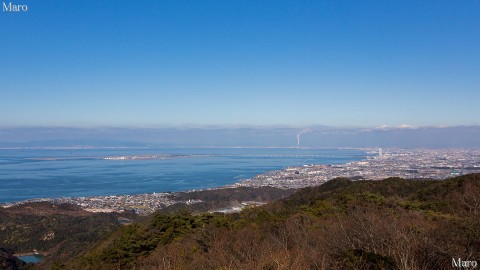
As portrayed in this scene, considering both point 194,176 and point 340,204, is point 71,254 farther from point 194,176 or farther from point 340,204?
point 194,176

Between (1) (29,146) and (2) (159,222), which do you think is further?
(1) (29,146)

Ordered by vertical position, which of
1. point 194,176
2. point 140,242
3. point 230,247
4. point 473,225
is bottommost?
point 194,176

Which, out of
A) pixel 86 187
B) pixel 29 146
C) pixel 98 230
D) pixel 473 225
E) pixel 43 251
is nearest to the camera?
pixel 473 225

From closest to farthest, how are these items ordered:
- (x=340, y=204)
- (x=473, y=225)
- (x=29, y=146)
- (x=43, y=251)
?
(x=473, y=225) < (x=340, y=204) < (x=43, y=251) < (x=29, y=146)

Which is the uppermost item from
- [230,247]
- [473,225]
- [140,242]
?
[473,225]

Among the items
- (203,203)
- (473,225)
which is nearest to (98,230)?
(203,203)

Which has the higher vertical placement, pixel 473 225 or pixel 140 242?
pixel 473 225

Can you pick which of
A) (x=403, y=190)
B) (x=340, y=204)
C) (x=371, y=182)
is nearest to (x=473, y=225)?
(x=340, y=204)

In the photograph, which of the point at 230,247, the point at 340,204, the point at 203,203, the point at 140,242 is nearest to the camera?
the point at 230,247

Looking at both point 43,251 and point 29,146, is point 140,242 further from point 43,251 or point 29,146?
point 29,146
